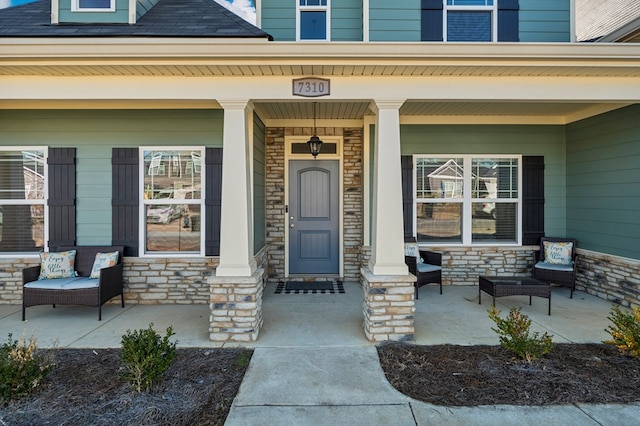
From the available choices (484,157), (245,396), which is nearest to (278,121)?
(484,157)

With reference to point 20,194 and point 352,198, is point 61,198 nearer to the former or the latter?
point 20,194

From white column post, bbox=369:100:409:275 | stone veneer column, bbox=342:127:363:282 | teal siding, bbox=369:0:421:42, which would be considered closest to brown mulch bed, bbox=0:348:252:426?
white column post, bbox=369:100:409:275

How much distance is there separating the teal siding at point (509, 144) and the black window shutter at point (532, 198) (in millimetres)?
121

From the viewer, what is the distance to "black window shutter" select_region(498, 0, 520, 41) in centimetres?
521

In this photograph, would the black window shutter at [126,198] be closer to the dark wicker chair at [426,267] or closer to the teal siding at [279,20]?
the teal siding at [279,20]

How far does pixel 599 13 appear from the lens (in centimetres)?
708

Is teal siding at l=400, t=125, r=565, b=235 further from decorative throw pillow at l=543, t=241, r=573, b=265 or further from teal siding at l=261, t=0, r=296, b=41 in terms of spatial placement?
teal siding at l=261, t=0, r=296, b=41

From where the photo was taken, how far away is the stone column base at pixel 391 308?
12.4ft

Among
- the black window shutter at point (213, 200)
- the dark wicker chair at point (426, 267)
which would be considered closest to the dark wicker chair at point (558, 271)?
the dark wicker chair at point (426, 267)

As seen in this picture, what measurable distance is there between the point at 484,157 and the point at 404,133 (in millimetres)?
1441

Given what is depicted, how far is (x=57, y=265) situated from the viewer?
4.80 m

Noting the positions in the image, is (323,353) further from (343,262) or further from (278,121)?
(278,121)

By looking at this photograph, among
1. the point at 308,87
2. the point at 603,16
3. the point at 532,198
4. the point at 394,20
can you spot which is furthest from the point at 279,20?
Answer: the point at 603,16

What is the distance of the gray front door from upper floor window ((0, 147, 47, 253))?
12.3 ft
